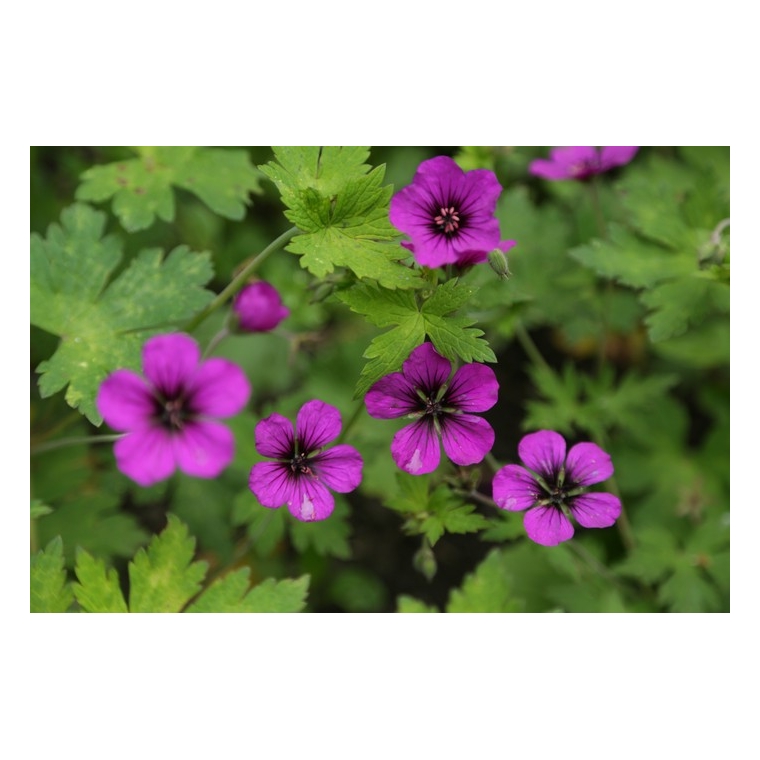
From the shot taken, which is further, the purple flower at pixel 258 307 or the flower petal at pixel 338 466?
the purple flower at pixel 258 307

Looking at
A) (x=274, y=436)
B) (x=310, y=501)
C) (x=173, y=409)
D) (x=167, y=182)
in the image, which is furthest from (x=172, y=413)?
(x=167, y=182)

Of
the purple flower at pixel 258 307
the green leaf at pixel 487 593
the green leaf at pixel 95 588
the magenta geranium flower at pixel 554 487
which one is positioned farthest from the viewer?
the green leaf at pixel 487 593

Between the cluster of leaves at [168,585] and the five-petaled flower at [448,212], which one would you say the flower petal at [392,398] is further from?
the cluster of leaves at [168,585]

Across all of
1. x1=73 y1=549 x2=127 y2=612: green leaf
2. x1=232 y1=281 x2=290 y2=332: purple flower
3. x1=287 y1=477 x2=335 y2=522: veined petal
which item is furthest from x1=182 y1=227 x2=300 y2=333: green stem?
x1=73 y1=549 x2=127 y2=612: green leaf

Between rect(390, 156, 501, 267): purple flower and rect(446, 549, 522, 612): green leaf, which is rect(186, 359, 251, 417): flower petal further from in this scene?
rect(446, 549, 522, 612): green leaf

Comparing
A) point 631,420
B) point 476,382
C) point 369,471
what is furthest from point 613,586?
point 476,382

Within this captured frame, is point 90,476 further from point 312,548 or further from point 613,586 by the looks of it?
point 613,586

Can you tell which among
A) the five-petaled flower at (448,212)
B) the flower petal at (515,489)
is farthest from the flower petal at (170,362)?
the flower petal at (515,489)
